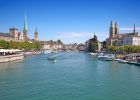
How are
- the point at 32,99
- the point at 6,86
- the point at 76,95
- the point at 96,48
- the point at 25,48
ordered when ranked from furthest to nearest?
the point at 96,48
the point at 25,48
the point at 6,86
the point at 76,95
the point at 32,99

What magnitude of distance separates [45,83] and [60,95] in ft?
19.5

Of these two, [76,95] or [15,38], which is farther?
[15,38]

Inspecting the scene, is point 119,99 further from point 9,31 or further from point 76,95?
point 9,31

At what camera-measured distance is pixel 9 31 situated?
144 meters

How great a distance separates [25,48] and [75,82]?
8655cm

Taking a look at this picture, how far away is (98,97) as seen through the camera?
23297 millimetres

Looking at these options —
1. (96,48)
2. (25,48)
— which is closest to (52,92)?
(25,48)

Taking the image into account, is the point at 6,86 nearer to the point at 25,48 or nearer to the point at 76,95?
the point at 76,95

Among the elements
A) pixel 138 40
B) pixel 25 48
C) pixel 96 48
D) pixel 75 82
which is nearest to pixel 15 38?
pixel 25 48

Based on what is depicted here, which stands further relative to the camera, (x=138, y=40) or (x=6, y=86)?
(x=138, y=40)

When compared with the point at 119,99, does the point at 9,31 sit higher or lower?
higher

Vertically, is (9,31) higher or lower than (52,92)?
higher

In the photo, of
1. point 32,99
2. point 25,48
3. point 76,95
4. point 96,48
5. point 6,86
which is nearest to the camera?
point 32,99

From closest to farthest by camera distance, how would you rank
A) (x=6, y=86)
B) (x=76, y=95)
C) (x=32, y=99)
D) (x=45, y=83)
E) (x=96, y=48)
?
(x=32, y=99) < (x=76, y=95) < (x=6, y=86) < (x=45, y=83) < (x=96, y=48)
